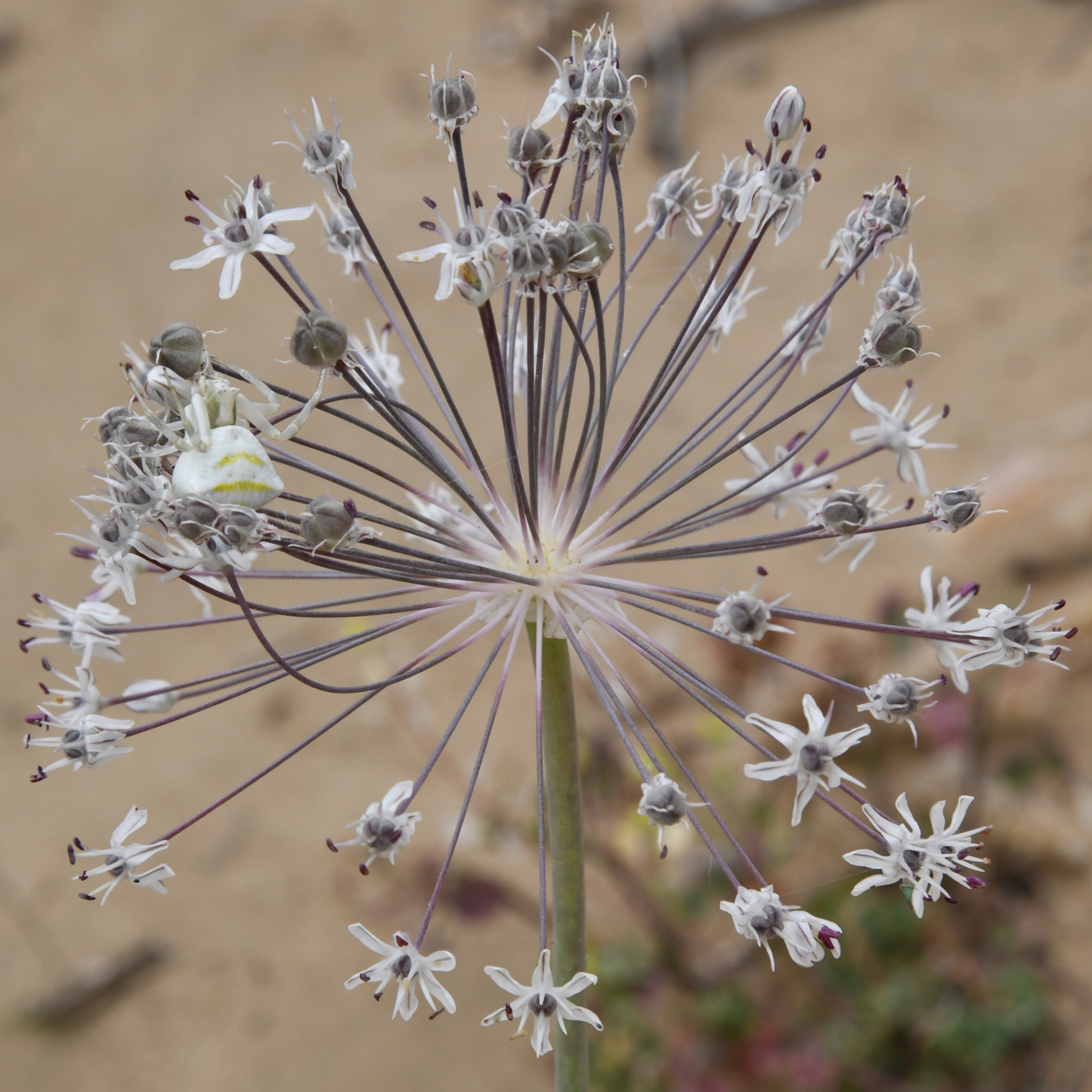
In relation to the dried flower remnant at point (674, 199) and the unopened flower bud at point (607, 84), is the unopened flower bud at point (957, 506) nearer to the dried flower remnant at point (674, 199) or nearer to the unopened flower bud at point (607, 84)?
the dried flower remnant at point (674, 199)

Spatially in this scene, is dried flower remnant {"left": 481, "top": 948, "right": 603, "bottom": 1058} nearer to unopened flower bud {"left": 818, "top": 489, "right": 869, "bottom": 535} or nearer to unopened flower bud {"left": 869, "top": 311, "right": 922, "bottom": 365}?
unopened flower bud {"left": 818, "top": 489, "right": 869, "bottom": 535}

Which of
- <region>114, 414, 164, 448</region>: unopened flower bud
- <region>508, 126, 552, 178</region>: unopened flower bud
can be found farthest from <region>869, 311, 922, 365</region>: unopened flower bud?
<region>114, 414, 164, 448</region>: unopened flower bud

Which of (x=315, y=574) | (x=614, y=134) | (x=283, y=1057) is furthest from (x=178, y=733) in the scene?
(x=614, y=134)

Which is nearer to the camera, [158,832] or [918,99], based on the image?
[158,832]

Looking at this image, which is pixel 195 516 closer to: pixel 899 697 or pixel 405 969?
pixel 405 969

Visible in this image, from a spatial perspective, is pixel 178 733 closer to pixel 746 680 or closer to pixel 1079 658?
pixel 746 680

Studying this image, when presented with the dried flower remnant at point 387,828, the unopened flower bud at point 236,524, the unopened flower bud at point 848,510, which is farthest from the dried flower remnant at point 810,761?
the unopened flower bud at point 236,524

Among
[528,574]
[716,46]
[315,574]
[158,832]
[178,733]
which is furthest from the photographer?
[716,46]
